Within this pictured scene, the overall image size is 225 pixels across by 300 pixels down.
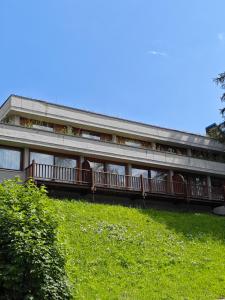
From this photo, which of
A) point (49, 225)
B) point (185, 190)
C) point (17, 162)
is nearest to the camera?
point (49, 225)

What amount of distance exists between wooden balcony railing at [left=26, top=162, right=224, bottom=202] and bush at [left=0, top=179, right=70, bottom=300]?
51.4ft

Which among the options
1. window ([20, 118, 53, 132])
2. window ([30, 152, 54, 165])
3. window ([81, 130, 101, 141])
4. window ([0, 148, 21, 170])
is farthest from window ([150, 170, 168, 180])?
window ([0, 148, 21, 170])

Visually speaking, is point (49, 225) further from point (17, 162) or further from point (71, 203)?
point (17, 162)

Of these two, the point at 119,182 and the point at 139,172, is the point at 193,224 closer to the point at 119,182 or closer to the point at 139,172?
the point at 119,182

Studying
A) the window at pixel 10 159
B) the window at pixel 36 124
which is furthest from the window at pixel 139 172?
the window at pixel 10 159

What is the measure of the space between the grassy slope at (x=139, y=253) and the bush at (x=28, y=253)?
1.69 feet

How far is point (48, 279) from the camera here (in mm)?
9609

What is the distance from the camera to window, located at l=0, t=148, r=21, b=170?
90.0 ft

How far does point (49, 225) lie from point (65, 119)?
2188cm

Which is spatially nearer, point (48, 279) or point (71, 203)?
point (48, 279)

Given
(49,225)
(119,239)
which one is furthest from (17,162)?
(49,225)

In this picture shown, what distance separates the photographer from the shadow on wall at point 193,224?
2301cm

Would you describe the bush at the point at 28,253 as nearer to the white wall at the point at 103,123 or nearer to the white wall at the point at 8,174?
the white wall at the point at 8,174

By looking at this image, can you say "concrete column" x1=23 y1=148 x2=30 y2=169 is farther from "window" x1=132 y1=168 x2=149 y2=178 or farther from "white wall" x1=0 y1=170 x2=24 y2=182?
"window" x1=132 y1=168 x2=149 y2=178
